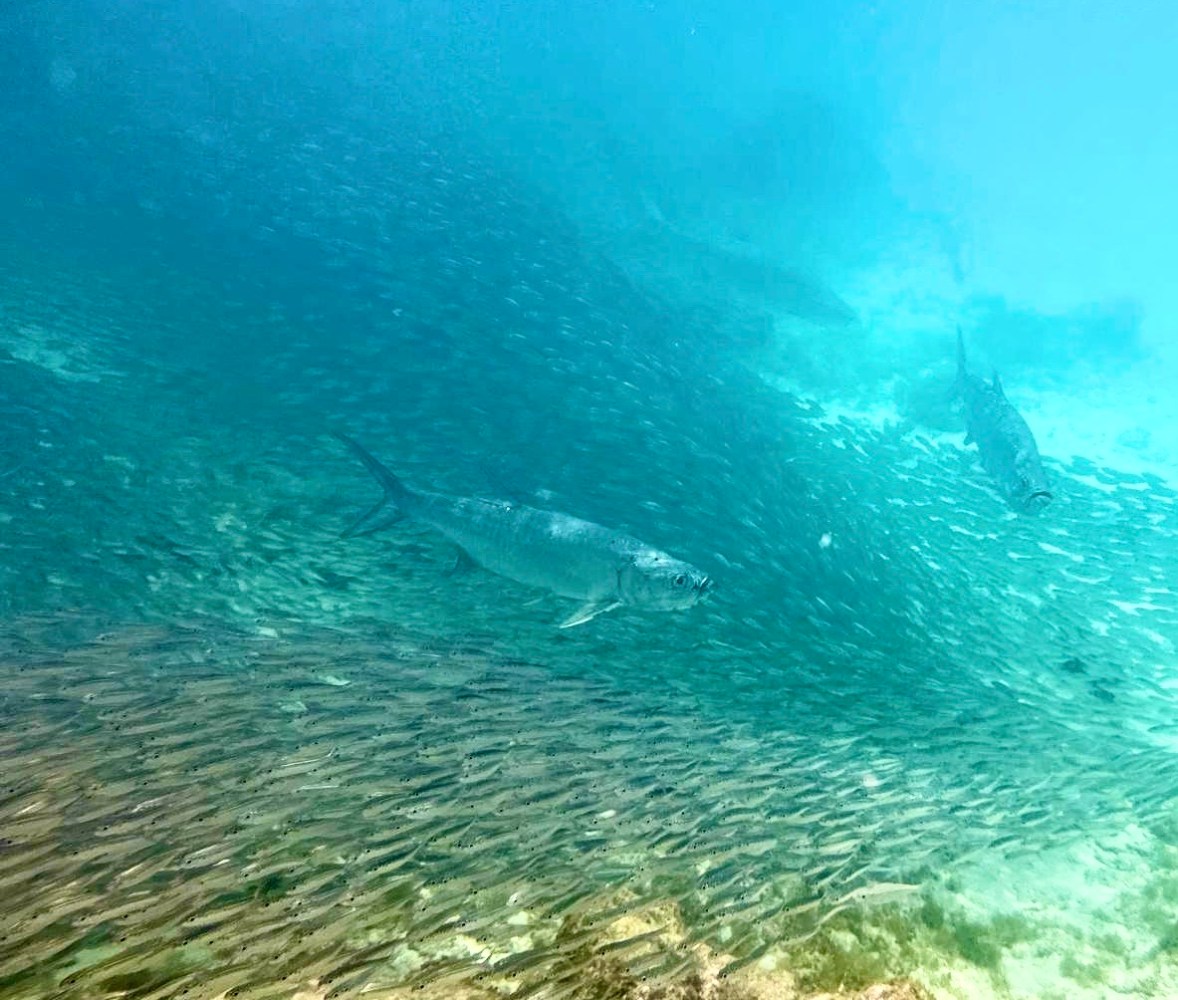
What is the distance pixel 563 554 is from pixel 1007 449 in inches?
352

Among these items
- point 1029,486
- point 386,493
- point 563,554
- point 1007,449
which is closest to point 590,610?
point 563,554

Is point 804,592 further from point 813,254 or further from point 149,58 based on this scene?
point 813,254

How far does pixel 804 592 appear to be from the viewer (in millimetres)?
9656

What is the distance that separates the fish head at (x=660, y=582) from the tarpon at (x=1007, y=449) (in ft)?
22.3

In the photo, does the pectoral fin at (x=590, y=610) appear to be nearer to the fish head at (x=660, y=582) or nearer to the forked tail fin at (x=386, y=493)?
the fish head at (x=660, y=582)

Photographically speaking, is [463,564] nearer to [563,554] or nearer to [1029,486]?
[563,554]

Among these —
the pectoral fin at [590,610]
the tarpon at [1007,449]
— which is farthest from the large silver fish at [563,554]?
the tarpon at [1007,449]

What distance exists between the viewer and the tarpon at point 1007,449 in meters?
10.0

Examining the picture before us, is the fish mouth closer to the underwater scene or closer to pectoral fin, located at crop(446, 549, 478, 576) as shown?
the underwater scene

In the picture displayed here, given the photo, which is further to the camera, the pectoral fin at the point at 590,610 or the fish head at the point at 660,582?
the fish head at the point at 660,582

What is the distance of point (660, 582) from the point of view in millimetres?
6254

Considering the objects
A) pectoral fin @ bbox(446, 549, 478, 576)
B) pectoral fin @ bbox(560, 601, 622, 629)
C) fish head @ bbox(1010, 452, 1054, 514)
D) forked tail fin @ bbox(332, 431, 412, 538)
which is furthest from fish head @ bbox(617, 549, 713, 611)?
fish head @ bbox(1010, 452, 1054, 514)

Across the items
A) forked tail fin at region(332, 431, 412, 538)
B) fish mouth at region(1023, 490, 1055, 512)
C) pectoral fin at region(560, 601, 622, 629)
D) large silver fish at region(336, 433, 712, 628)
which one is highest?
forked tail fin at region(332, 431, 412, 538)

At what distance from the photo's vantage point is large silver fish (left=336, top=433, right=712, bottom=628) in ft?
20.6
